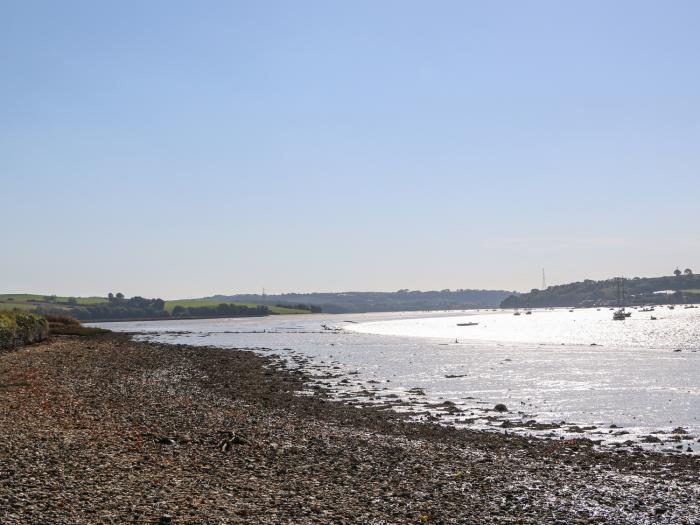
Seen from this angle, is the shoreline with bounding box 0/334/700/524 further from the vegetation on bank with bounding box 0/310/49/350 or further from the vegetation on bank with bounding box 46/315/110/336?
the vegetation on bank with bounding box 46/315/110/336

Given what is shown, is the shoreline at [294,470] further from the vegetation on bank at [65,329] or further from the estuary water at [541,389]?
the vegetation on bank at [65,329]

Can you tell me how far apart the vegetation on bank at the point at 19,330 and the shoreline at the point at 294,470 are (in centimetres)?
3229

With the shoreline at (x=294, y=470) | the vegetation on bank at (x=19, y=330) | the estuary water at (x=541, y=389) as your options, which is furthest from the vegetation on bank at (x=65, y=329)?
the shoreline at (x=294, y=470)

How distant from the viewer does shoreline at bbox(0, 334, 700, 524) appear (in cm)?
1405

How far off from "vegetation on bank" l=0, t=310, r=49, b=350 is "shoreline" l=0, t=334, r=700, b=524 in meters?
32.3

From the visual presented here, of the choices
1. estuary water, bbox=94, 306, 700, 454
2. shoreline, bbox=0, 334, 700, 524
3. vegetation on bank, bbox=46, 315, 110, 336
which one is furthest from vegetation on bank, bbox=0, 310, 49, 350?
shoreline, bbox=0, 334, 700, 524

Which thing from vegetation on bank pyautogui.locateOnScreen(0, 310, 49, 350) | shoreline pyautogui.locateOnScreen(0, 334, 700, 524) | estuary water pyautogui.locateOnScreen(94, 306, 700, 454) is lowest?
estuary water pyautogui.locateOnScreen(94, 306, 700, 454)

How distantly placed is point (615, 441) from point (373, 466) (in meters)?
11.3

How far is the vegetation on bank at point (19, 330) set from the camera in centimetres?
6066

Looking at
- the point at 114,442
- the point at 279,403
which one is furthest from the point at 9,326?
the point at 114,442

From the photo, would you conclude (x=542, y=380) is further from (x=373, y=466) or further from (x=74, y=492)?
(x=74, y=492)

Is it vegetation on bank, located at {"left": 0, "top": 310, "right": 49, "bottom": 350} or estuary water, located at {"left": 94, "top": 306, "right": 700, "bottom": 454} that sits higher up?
vegetation on bank, located at {"left": 0, "top": 310, "right": 49, "bottom": 350}

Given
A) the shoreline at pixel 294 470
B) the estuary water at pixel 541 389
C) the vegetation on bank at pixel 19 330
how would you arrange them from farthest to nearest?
the vegetation on bank at pixel 19 330 < the estuary water at pixel 541 389 < the shoreline at pixel 294 470

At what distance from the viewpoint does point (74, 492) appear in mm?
13977
